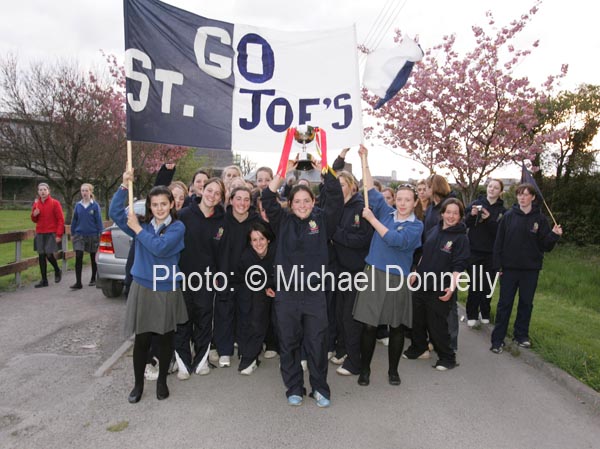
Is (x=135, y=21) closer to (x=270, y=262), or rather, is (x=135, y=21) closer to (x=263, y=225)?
(x=263, y=225)

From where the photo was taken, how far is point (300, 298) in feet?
→ 13.7

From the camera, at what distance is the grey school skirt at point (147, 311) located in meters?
4.07

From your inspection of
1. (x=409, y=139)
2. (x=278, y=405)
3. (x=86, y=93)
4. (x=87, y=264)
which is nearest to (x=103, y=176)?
(x=86, y=93)

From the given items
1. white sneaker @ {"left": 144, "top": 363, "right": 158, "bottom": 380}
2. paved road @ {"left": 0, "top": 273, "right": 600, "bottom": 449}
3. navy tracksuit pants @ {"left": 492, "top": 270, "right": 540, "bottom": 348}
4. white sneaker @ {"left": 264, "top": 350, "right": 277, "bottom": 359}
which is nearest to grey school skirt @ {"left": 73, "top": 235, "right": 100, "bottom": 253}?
paved road @ {"left": 0, "top": 273, "right": 600, "bottom": 449}

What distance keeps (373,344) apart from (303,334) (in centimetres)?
78

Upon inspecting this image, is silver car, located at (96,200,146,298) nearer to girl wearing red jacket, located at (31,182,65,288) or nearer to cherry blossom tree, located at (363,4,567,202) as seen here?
girl wearing red jacket, located at (31,182,65,288)

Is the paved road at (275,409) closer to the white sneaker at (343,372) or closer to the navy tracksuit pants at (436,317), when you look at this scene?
the white sneaker at (343,372)

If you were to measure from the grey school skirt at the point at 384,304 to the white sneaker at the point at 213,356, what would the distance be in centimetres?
175

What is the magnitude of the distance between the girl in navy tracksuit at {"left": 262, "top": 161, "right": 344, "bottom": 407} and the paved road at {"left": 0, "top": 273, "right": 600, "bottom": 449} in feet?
0.77

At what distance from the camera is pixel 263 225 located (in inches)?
194

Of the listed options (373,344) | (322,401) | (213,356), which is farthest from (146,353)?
(373,344)

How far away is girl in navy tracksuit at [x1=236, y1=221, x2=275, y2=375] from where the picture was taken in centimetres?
493

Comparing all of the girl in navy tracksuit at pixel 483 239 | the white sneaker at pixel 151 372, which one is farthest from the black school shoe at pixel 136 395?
the girl in navy tracksuit at pixel 483 239

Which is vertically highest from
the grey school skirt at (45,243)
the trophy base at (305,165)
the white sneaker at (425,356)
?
the trophy base at (305,165)
